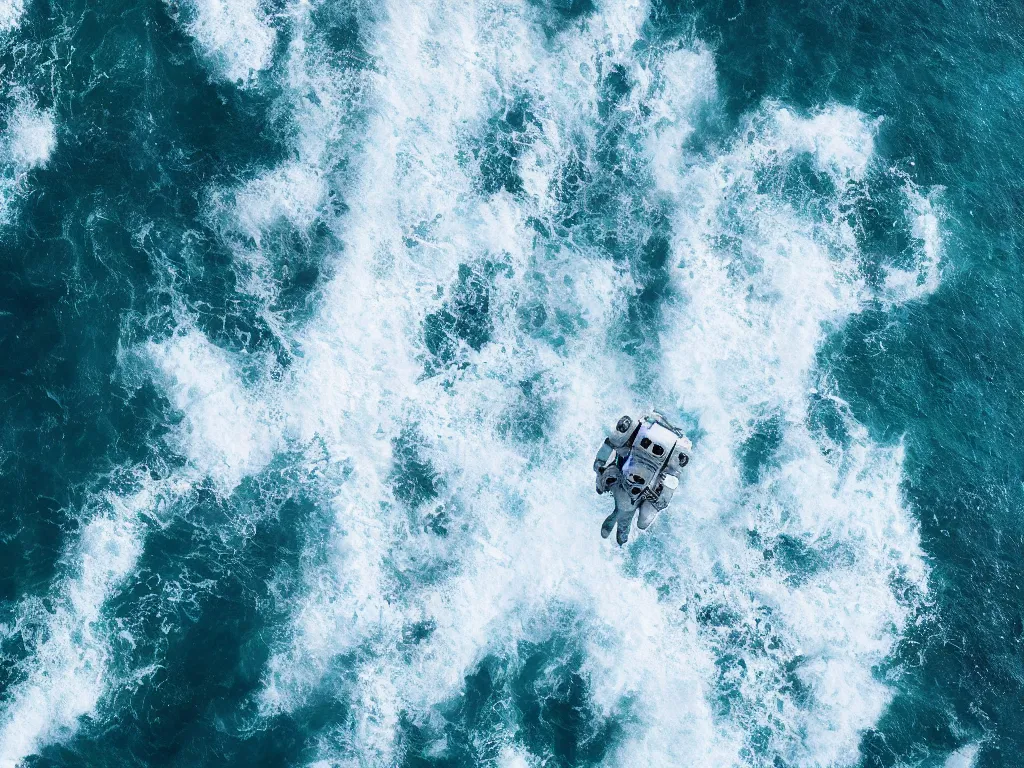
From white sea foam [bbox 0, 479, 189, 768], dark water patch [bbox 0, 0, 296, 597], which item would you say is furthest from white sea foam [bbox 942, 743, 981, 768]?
dark water patch [bbox 0, 0, 296, 597]

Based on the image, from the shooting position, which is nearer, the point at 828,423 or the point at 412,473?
the point at 412,473

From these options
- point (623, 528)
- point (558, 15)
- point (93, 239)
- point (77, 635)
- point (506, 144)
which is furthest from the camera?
point (558, 15)

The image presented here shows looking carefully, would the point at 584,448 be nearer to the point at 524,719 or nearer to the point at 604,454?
the point at 604,454

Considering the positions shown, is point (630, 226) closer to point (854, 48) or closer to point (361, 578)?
point (854, 48)

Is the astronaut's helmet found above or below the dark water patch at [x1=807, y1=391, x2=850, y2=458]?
below

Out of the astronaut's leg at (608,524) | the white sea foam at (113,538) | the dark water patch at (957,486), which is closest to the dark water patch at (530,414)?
the astronaut's leg at (608,524)

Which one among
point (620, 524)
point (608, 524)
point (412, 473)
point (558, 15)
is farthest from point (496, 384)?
point (558, 15)

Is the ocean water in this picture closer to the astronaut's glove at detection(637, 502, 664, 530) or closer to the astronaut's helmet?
the astronaut's glove at detection(637, 502, 664, 530)
